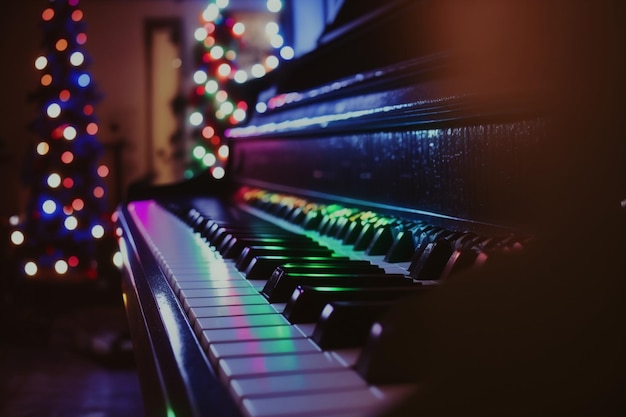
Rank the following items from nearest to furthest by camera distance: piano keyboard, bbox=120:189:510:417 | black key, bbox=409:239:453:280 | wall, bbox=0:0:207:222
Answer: piano keyboard, bbox=120:189:510:417 → black key, bbox=409:239:453:280 → wall, bbox=0:0:207:222

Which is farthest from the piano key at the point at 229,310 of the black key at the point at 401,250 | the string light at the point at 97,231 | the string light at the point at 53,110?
the string light at the point at 53,110

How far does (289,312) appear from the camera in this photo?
903mm

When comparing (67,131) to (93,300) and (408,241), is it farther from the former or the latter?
(408,241)

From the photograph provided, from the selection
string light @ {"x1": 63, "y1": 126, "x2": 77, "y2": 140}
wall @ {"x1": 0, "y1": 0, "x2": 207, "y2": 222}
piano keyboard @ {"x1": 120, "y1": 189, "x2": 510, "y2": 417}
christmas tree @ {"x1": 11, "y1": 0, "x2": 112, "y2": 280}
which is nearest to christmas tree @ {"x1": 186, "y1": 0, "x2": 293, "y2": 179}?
wall @ {"x1": 0, "y1": 0, "x2": 207, "y2": 222}

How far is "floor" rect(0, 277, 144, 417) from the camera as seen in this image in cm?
320

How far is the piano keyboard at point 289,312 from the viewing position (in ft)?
2.04

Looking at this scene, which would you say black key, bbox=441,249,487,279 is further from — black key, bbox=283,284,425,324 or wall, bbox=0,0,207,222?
A: wall, bbox=0,0,207,222

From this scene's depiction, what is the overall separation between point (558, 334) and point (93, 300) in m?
5.32

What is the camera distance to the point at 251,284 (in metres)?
1.17

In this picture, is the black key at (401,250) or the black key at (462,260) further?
the black key at (401,250)

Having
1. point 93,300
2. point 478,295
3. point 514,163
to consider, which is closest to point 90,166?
point 93,300

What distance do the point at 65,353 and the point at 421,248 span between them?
Answer: 353cm

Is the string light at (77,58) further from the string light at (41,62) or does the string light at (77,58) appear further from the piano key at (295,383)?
the piano key at (295,383)

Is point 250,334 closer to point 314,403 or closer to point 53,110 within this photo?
point 314,403
